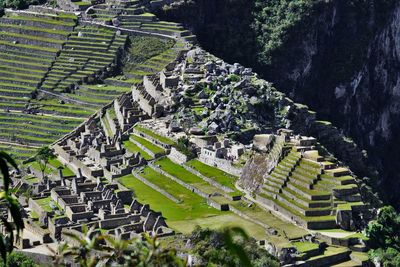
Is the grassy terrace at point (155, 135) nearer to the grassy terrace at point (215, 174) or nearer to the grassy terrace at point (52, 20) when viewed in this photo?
the grassy terrace at point (215, 174)

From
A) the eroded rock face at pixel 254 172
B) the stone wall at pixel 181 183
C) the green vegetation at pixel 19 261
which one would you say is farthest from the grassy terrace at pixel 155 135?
the green vegetation at pixel 19 261

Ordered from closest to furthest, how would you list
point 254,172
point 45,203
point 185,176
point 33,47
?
point 45,203 → point 254,172 → point 185,176 → point 33,47

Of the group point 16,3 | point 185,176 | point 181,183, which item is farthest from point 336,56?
point 181,183

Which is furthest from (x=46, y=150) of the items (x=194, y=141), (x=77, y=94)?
(x=77, y=94)

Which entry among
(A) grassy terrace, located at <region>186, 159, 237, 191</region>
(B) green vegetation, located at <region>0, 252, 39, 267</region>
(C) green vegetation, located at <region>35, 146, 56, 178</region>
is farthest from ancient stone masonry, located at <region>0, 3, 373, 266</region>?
(B) green vegetation, located at <region>0, 252, 39, 267</region>

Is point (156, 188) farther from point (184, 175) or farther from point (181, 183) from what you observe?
point (184, 175)

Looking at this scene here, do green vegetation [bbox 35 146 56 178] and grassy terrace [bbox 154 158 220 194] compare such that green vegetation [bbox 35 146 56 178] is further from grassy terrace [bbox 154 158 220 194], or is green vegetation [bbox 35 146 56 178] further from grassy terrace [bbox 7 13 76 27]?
grassy terrace [bbox 7 13 76 27]
